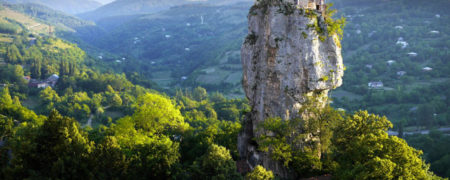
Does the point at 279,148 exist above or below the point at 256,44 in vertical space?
below

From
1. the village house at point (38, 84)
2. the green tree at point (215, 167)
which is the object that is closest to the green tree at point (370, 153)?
the green tree at point (215, 167)

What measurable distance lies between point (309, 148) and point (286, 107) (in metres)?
4.52

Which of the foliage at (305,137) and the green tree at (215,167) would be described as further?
the foliage at (305,137)

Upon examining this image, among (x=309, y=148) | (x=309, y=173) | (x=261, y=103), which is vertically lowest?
(x=309, y=173)

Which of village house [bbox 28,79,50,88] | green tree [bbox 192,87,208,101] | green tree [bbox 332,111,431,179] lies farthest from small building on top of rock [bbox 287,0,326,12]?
village house [bbox 28,79,50,88]

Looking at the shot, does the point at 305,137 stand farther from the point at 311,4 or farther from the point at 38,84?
the point at 38,84

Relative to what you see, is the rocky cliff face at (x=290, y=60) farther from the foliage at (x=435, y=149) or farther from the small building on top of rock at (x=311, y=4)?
the foliage at (x=435, y=149)

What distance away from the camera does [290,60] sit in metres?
32.2

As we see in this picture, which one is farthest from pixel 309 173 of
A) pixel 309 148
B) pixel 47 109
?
pixel 47 109

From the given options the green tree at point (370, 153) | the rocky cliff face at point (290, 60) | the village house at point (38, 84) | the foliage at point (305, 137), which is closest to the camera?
the green tree at point (370, 153)

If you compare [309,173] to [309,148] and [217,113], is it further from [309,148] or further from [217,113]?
[217,113]

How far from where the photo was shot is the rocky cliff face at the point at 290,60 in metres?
31.6

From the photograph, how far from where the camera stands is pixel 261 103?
116 ft

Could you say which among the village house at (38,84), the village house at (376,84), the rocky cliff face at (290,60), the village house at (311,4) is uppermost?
the village house at (311,4)
